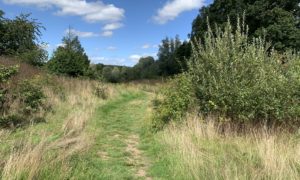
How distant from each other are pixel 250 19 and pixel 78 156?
29010 millimetres

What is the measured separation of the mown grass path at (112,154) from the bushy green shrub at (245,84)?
224 centimetres

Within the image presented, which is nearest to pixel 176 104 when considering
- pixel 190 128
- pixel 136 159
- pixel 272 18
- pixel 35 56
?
pixel 190 128

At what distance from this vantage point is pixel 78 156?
6992 millimetres

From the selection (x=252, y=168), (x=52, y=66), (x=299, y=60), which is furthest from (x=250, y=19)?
(x=252, y=168)

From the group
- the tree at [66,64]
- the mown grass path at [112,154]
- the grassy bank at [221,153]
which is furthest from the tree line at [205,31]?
the grassy bank at [221,153]

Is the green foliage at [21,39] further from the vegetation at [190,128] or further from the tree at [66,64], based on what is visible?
the vegetation at [190,128]

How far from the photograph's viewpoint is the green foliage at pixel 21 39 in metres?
25.6

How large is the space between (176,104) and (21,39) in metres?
19.7

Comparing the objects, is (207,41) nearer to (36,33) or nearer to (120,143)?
(120,143)

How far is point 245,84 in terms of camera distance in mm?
9188

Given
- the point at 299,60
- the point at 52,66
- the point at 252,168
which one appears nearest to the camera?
the point at 252,168

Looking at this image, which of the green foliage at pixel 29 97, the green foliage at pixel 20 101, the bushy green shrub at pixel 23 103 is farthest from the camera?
the green foliage at pixel 29 97

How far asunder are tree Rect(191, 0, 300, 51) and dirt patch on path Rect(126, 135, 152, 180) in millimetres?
19985

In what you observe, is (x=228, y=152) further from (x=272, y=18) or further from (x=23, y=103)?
(x=272, y=18)
